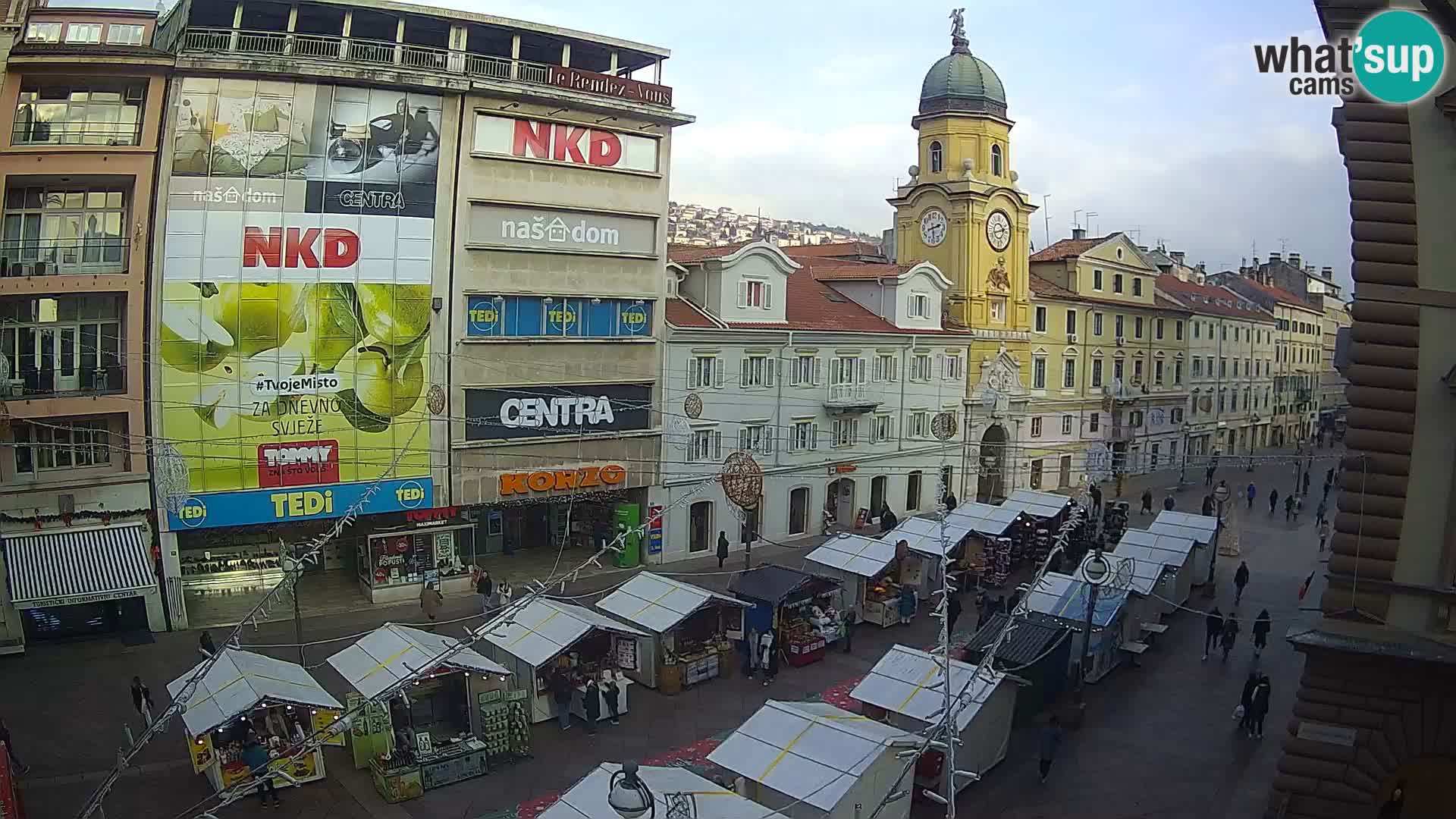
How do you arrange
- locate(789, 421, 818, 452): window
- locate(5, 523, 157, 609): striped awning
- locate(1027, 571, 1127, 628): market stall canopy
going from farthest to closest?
locate(789, 421, 818, 452): window → locate(5, 523, 157, 609): striped awning → locate(1027, 571, 1127, 628): market stall canopy

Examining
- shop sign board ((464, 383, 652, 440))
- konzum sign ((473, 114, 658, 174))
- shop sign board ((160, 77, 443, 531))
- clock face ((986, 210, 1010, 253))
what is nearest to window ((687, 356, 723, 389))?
shop sign board ((464, 383, 652, 440))

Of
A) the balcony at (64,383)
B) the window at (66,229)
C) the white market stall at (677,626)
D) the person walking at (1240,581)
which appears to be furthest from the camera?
the person walking at (1240,581)

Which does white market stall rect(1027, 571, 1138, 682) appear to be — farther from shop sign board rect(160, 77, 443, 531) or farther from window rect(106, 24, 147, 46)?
window rect(106, 24, 147, 46)

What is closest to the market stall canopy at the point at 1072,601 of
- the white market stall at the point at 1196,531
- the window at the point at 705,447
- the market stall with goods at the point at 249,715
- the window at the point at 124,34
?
the white market stall at the point at 1196,531

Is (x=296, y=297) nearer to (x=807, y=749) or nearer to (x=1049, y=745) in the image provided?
(x=807, y=749)

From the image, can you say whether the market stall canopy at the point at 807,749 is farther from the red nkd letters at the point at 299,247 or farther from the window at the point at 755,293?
the window at the point at 755,293

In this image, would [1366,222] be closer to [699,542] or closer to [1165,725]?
Result: [1165,725]

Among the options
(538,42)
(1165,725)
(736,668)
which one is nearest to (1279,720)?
(1165,725)
